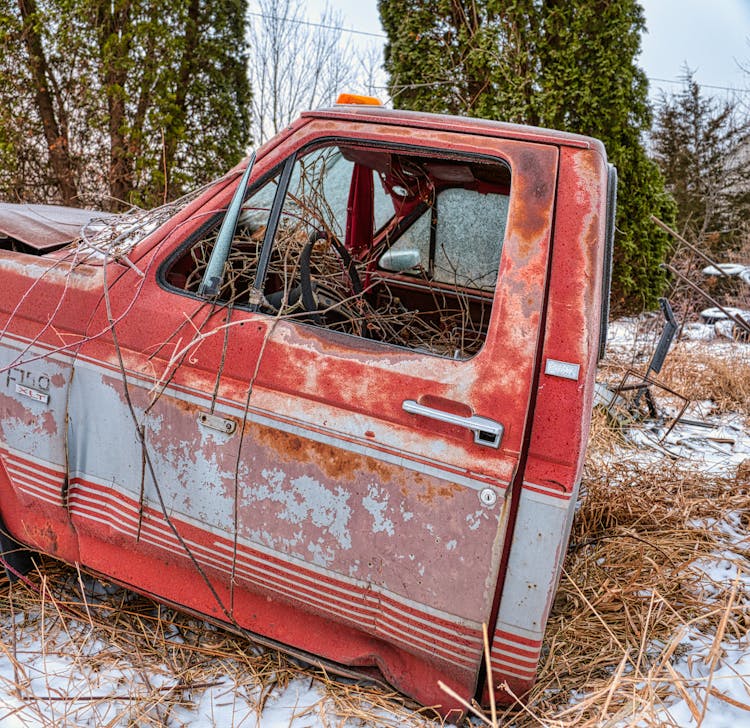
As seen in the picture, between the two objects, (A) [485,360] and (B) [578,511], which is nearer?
(A) [485,360]

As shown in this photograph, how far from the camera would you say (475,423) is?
4.82 ft

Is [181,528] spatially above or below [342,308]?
below

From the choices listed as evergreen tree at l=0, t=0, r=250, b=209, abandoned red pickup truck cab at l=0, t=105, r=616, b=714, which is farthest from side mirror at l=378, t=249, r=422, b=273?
evergreen tree at l=0, t=0, r=250, b=209

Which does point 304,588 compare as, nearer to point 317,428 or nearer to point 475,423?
point 317,428

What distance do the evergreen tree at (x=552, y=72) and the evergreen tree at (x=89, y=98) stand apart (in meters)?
3.11

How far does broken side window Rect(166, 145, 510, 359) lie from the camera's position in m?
2.39

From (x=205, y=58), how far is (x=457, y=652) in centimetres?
892

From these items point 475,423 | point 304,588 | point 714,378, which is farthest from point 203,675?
point 714,378

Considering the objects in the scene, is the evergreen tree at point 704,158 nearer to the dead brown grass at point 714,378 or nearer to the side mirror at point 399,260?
the dead brown grass at point 714,378

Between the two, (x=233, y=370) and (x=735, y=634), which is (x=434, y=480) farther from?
(x=735, y=634)

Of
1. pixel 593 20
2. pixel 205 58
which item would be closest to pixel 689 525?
pixel 593 20

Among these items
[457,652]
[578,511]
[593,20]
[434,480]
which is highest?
[593,20]

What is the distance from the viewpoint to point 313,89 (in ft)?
37.3

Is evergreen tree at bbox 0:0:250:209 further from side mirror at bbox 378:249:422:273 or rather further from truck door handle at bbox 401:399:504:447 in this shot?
truck door handle at bbox 401:399:504:447
